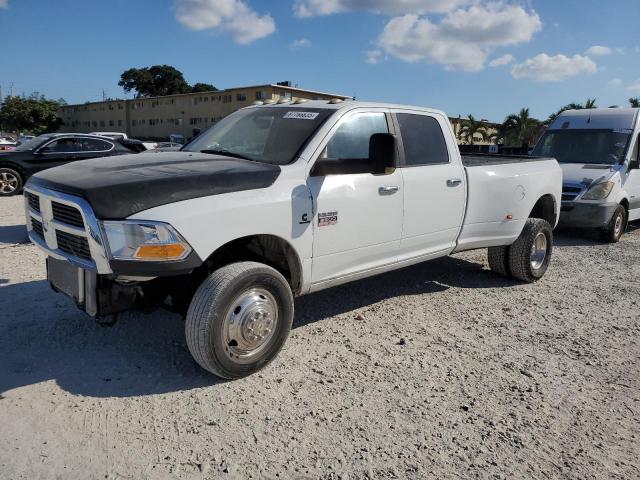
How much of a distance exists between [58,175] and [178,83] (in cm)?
9607

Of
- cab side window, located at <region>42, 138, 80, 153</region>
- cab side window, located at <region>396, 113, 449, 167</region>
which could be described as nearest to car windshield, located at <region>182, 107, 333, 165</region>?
cab side window, located at <region>396, 113, 449, 167</region>

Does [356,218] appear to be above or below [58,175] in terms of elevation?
below

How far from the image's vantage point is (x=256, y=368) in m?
3.51

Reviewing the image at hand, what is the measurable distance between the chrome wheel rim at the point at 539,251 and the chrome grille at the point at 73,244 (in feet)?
16.1

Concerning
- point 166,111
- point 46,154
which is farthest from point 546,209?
point 166,111

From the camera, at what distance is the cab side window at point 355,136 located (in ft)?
13.0

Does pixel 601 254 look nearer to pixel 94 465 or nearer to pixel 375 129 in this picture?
pixel 375 129

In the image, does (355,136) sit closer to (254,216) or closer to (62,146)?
(254,216)

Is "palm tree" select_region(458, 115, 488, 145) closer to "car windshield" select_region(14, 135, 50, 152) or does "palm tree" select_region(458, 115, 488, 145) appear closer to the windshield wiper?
"car windshield" select_region(14, 135, 50, 152)

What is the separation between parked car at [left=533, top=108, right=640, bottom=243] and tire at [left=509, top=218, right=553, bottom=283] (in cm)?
293

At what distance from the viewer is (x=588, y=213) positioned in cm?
851

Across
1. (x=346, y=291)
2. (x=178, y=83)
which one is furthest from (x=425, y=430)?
(x=178, y=83)

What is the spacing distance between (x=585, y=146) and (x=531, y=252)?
4799 millimetres

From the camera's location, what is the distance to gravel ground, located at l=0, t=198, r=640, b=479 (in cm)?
264
